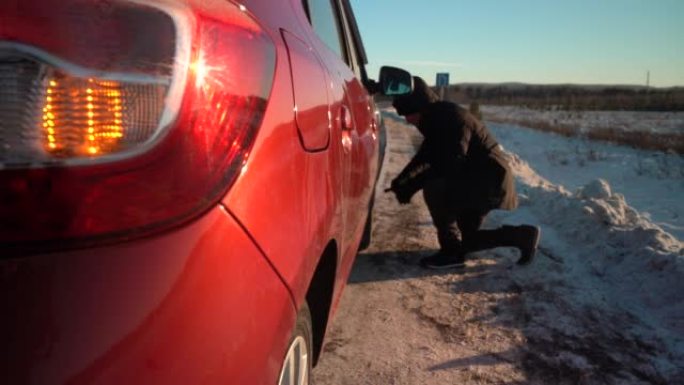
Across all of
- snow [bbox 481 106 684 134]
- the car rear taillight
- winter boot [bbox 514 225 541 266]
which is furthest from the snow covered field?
snow [bbox 481 106 684 134]

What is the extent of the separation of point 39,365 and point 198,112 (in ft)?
1.52

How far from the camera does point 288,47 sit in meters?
1.43

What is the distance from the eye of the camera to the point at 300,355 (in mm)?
1678

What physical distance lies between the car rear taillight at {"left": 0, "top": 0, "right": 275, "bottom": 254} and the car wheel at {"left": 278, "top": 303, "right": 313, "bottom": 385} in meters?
0.63

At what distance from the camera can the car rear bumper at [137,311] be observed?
2.67ft

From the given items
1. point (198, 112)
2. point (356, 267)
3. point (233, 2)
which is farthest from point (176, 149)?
point (356, 267)

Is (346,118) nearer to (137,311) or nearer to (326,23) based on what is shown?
(326,23)

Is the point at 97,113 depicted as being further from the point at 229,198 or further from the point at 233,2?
the point at 233,2

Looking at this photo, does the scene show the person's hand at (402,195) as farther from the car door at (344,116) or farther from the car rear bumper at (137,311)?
the car rear bumper at (137,311)

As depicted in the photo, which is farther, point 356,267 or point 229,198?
point 356,267

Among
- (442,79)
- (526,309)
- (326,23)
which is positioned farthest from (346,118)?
(442,79)

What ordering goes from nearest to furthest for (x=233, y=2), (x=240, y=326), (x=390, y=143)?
(x=240, y=326) → (x=233, y=2) → (x=390, y=143)

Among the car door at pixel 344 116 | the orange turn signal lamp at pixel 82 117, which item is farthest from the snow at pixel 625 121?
the orange turn signal lamp at pixel 82 117

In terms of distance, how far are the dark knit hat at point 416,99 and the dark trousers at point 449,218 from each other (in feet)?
1.95
